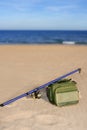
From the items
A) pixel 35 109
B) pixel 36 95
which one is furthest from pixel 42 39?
pixel 35 109

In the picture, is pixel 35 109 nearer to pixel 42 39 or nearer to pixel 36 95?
pixel 36 95

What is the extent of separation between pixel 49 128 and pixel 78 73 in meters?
3.07

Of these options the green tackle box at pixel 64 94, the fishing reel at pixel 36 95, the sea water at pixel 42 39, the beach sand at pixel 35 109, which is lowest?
the sea water at pixel 42 39

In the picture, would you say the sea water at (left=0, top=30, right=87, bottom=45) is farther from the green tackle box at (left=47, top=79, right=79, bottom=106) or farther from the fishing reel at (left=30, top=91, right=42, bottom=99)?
the green tackle box at (left=47, top=79, right=79, bottom=106)

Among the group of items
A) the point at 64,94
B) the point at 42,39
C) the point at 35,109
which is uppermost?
the point at 64,94

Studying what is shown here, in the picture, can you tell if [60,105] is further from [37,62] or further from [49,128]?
[37,62]

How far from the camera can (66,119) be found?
4039 millimetres

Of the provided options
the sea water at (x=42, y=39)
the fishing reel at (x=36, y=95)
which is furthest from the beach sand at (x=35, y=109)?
the sea water at (x=42, y=39)

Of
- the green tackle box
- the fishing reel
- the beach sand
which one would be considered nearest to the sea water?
the beach sand

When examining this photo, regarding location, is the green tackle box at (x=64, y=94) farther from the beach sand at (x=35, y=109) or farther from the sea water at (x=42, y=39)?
the sea water at (x=42, y=39)

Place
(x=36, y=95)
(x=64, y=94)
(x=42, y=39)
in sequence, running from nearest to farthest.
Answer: (x=64, y=94) < (x=36, y=95) < (x=42, y=39)

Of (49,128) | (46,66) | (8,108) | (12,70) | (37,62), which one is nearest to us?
(49,128)

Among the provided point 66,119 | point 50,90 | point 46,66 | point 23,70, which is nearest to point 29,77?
point 23,70

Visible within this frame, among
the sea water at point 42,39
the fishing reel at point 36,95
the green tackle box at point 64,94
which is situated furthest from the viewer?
the sea water at point 42,39
